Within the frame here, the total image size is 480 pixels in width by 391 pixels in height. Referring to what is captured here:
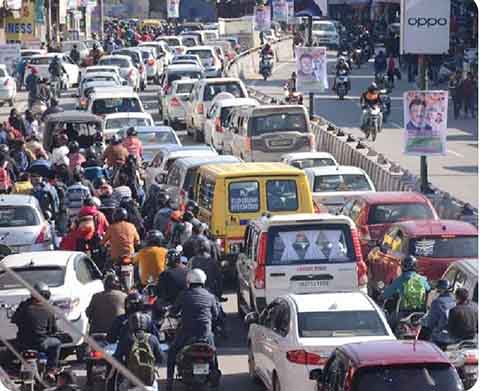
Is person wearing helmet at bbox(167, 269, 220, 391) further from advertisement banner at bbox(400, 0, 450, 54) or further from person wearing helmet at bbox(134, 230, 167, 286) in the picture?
advertisement banner at bbox(400, 0, 450, 54)

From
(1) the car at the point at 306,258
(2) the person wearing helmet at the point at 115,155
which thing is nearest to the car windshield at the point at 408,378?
(1) the car at the point at 306,258

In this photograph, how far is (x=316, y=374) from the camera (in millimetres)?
14250

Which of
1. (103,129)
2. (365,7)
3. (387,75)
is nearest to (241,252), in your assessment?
(103,129)

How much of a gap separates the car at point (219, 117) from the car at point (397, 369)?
26070 millimetres

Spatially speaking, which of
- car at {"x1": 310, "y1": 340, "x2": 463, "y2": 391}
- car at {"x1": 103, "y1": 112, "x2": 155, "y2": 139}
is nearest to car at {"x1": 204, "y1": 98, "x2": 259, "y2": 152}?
car at {"x1": 103, "y1": 112, "x2": 155, "y2": 139}

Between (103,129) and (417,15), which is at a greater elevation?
(417,15)

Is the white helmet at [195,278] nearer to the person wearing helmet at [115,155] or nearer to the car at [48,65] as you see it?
the person wearing helmet at [115,155]

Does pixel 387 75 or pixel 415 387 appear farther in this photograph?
pixel 387 75

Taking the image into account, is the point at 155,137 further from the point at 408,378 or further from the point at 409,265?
the point at 408,378

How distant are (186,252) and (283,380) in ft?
16.8

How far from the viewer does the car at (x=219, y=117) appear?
39.7 meters

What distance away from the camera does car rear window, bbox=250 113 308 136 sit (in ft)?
113

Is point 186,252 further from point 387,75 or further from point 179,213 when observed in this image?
point 387,75

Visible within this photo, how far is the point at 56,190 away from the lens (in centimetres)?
2625
